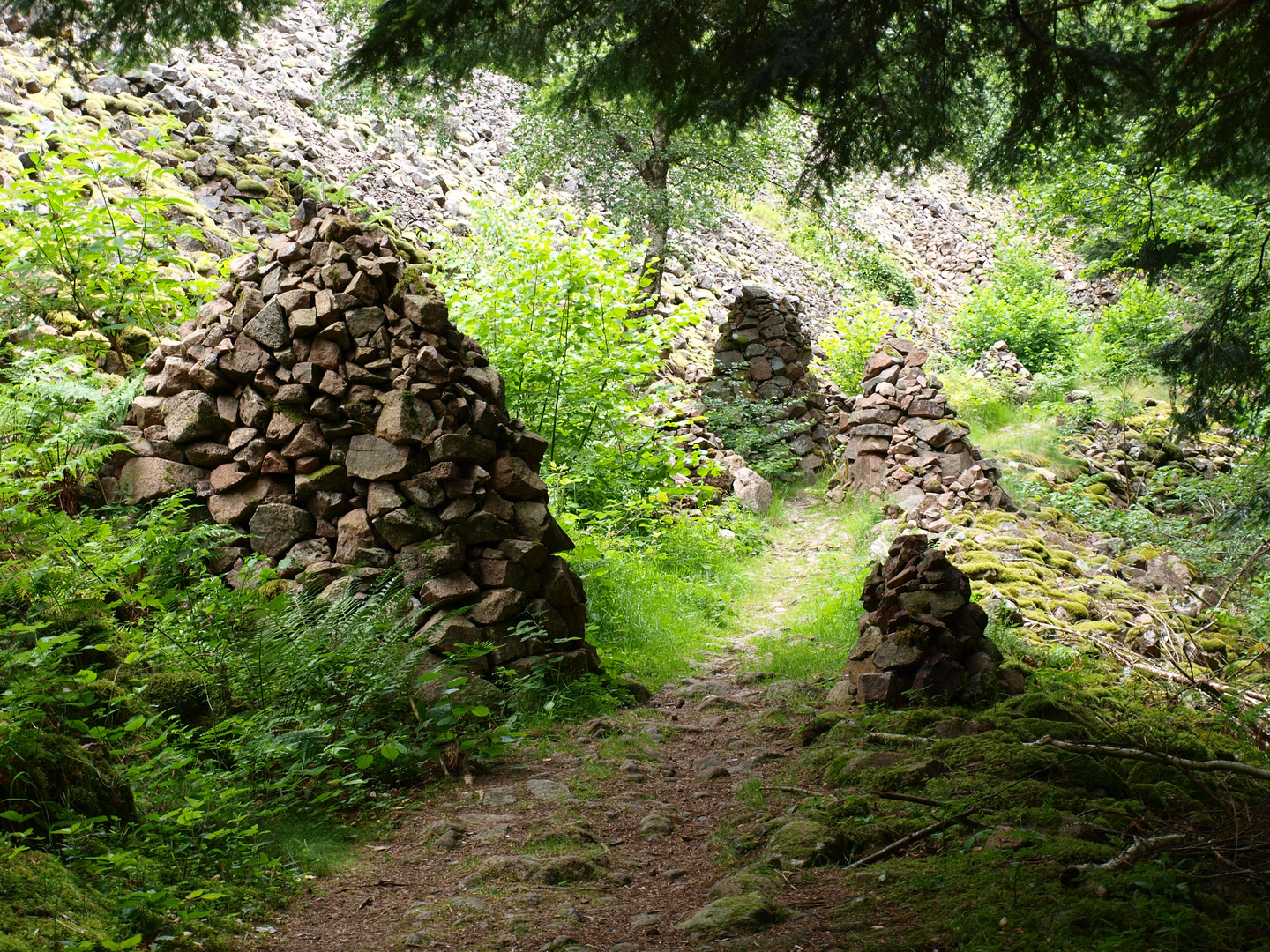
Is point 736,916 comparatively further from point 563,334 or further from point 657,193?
point 657,193

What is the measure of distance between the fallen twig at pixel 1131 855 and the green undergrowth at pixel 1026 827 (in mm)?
14

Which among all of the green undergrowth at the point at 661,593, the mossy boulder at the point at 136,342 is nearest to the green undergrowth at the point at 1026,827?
the green undergrowth at the point at 661,593

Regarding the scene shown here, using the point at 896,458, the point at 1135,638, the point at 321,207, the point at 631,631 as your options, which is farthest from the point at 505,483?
the point at 896,458

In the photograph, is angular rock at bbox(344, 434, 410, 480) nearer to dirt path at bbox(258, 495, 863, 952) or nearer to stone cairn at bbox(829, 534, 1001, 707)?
A: dirt path at bbox(258, 495, 863, 952)

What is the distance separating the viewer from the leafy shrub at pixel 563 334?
873 cm

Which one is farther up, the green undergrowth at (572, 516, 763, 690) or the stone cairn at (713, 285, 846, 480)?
the stone cairn at (713, 285, 846, 480)

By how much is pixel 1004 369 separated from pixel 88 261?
635 inches

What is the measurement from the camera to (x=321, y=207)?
21.9ft

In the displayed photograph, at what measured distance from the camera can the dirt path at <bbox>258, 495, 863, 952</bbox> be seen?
2773 millimetres

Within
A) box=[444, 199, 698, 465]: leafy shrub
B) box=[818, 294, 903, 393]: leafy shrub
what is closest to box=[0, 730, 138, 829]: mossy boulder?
box=[444, 199, 698, 465]: leafy shrub

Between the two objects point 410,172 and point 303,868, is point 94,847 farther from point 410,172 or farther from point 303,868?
point 410,172

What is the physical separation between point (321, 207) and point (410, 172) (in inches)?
396

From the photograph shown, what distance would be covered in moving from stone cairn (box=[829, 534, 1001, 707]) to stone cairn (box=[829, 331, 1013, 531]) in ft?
14.5

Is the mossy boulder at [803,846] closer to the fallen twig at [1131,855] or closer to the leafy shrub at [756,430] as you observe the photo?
the fallen twig at [1131,855]
